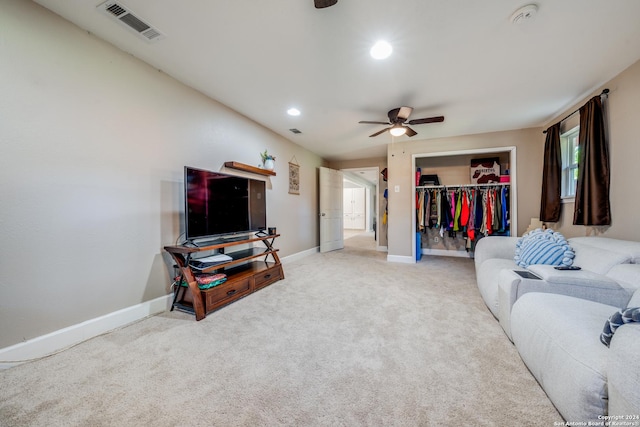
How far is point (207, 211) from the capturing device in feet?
7.88

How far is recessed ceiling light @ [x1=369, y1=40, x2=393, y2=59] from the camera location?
188 centimetres

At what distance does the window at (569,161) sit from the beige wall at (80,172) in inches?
187

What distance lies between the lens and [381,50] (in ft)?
6.39

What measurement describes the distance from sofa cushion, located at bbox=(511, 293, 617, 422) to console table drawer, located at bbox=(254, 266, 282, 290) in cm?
241

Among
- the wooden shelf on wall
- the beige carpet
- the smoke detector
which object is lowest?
the beige carpet

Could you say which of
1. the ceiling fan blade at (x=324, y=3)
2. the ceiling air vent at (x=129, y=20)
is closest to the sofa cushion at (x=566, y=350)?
the ceiling fan blade at (x=324, y=3)

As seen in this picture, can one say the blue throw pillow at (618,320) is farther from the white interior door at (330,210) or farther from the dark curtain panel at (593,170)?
the white interior door at (330,210)

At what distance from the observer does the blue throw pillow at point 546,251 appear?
1.99m

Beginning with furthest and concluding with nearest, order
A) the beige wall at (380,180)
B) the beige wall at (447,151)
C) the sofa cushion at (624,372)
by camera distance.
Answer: the beige wall at (380,180) → the beige wall at (447,151) → the sofa cushion at (624,372)

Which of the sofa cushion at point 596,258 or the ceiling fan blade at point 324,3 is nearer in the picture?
the ceiling fan blade at point 324,3

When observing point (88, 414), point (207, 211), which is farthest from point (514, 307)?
point (207, 211)

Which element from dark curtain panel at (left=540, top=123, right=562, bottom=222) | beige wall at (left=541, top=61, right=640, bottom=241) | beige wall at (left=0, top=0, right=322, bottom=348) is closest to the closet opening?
dark curtain panel at (left=540, top=123, right=562, bottom=222)

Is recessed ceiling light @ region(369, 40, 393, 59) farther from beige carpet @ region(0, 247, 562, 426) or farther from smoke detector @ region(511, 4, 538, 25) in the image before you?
beige carpet @ region(0, 247, 562, 426)

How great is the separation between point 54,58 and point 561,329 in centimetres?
348
